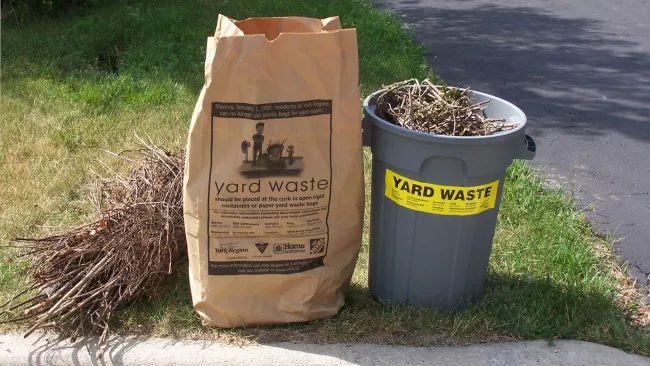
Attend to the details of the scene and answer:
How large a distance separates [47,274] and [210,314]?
0.79 meters

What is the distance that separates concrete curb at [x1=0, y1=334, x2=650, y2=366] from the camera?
2639 millimetres

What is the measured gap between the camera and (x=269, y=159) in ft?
8.28

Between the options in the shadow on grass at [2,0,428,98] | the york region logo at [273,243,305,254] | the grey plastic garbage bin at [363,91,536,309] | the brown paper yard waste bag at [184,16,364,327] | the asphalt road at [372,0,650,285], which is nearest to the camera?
the brown paper yard waste bag at [184,16,364,327]

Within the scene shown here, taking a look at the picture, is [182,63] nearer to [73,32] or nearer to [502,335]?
[73,32]

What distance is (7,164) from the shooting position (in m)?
4.32

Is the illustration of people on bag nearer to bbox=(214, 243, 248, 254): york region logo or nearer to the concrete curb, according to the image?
bbox=(214, 243, 248, 254): york region logo

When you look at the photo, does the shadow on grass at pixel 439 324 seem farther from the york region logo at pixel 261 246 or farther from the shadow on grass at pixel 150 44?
the shadow on grass at pixel 150 44

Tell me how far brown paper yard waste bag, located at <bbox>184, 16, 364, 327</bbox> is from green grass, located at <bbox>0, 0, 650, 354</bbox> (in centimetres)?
19

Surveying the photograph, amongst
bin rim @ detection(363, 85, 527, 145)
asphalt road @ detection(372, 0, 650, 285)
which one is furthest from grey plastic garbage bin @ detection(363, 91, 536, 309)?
asphalt road @ detection(372, 0, 650, 285)

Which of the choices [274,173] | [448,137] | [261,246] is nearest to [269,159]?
[274,173]

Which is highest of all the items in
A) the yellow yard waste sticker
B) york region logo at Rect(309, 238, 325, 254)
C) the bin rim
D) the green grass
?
the bin rim

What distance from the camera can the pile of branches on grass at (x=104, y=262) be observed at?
2814mm

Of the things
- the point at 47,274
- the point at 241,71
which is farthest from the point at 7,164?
the point at 241,71

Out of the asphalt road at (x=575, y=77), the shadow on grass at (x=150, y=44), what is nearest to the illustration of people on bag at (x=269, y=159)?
the asphalt road at (x=575, y=77)
